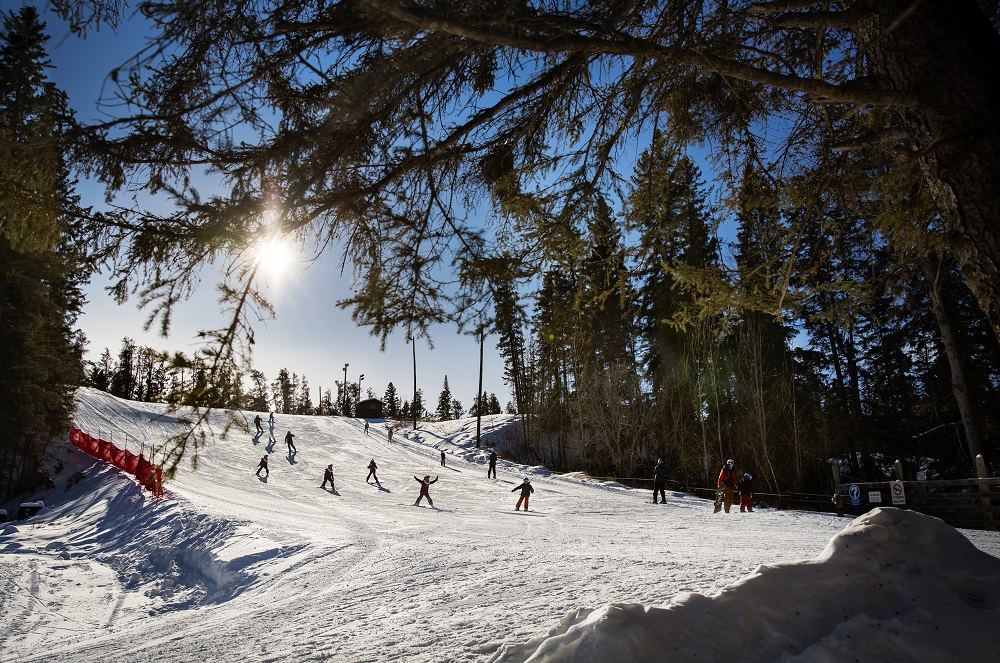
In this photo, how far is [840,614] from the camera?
2787 millimetres

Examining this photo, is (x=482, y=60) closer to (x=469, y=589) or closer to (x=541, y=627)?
(x=541, y=627)

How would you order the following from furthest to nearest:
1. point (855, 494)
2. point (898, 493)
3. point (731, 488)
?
point (731, 488) < point (855, 494) < point (898, 493)

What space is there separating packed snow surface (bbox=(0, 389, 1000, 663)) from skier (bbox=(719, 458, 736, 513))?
0.89 meters

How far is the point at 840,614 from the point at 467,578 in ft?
17.6

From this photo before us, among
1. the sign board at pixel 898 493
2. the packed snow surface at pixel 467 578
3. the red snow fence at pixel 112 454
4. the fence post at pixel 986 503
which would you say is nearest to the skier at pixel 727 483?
the packed snow surface at pixel 467 578

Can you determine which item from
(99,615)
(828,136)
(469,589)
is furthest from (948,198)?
(99,615)

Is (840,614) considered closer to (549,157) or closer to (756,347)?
(549,157)

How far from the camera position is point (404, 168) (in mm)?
4023

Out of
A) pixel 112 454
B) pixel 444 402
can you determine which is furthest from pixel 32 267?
pixel 444 402

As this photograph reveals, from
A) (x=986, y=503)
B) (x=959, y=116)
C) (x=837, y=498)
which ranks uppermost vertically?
(x=959, y=116)

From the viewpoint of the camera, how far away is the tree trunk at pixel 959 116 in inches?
108

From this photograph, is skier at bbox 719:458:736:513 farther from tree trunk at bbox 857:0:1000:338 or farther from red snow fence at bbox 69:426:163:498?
red snow fence at bbox 69:426:163:498

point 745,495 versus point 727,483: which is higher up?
point 727,483

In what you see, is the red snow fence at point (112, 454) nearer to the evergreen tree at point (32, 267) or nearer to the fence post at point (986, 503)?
the evergreen tree at point (32, 267)
